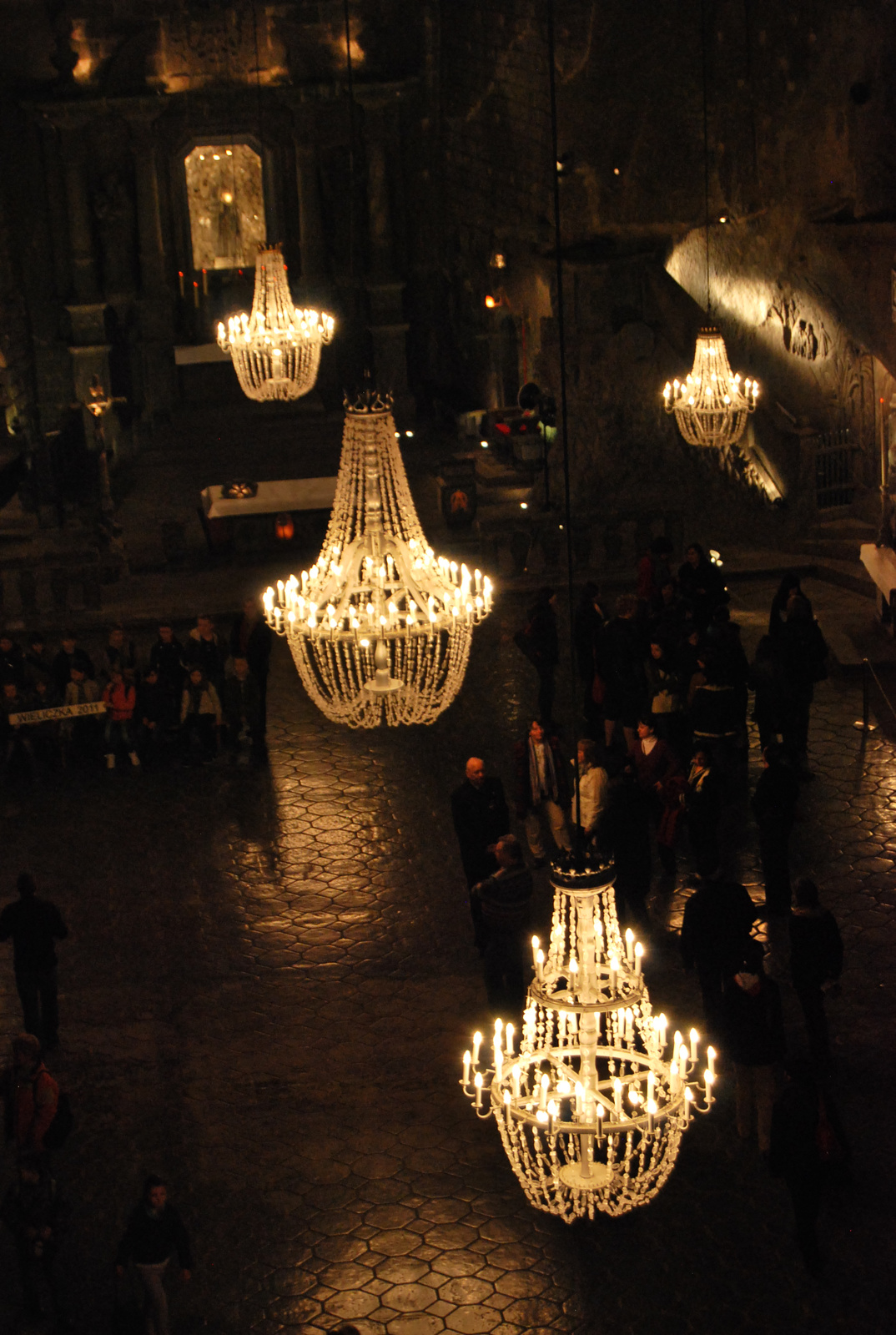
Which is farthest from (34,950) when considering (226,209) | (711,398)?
(226,209)

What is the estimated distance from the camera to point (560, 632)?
55.0 ft

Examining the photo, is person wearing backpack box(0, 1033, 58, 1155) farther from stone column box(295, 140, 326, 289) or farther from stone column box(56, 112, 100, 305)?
stone column box(295, 140, 326, 289)

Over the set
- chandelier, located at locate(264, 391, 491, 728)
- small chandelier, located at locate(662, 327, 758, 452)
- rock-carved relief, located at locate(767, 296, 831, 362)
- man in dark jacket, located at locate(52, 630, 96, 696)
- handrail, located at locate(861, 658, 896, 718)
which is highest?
rock-carved relief, located at locate(767, 296, 831, 362)

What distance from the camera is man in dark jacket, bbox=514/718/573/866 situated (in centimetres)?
1091

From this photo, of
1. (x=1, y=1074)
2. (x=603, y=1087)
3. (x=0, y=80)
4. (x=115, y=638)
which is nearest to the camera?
(x=603, y=1087)

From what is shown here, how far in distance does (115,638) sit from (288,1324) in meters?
7.29

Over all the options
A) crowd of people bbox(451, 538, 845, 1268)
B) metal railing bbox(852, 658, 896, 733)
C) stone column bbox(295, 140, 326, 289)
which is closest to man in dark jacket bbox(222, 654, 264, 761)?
crowd of people bbox(451, 538, 845, 1268)

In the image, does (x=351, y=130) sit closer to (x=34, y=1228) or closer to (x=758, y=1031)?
(x=758, y=1031)

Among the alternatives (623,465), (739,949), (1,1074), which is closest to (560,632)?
(623,465)

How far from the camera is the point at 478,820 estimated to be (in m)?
10.2

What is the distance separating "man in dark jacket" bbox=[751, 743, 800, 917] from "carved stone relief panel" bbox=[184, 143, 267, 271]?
58.2 ft

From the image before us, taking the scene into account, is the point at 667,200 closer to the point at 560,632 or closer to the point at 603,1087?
the point at 560,632

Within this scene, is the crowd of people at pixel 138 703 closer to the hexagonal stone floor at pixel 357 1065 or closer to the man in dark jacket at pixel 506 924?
the hexagonal stone floor at pixel 357 1065

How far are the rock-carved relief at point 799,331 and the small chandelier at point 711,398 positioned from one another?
143 centimetres
